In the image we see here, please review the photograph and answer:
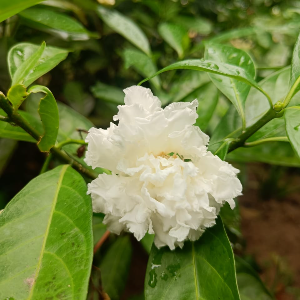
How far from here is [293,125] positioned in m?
0.51

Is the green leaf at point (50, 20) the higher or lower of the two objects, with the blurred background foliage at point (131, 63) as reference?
higher

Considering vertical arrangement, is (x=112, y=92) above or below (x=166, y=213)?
below

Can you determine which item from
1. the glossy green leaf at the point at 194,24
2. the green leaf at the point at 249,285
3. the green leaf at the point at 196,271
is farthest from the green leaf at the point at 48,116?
the glossy green leaf at the point at 194,24

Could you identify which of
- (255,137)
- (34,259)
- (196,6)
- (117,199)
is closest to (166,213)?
(117,199)

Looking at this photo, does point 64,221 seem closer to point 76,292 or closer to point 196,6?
point 76,292

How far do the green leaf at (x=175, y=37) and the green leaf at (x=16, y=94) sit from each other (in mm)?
752

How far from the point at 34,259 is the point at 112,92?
780 millimetres

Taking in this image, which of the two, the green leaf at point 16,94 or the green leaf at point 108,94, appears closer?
the green leaf at point 16,94

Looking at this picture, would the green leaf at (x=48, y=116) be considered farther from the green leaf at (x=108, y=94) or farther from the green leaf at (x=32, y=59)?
the green leaf at (x=108, y=94)

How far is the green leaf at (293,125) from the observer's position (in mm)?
477

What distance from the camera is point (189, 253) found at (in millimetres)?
574

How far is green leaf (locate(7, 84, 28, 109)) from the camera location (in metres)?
0.52

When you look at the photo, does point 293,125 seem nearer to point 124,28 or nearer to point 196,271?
point 196,271

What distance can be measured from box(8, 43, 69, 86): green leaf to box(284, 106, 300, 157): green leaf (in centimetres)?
49
